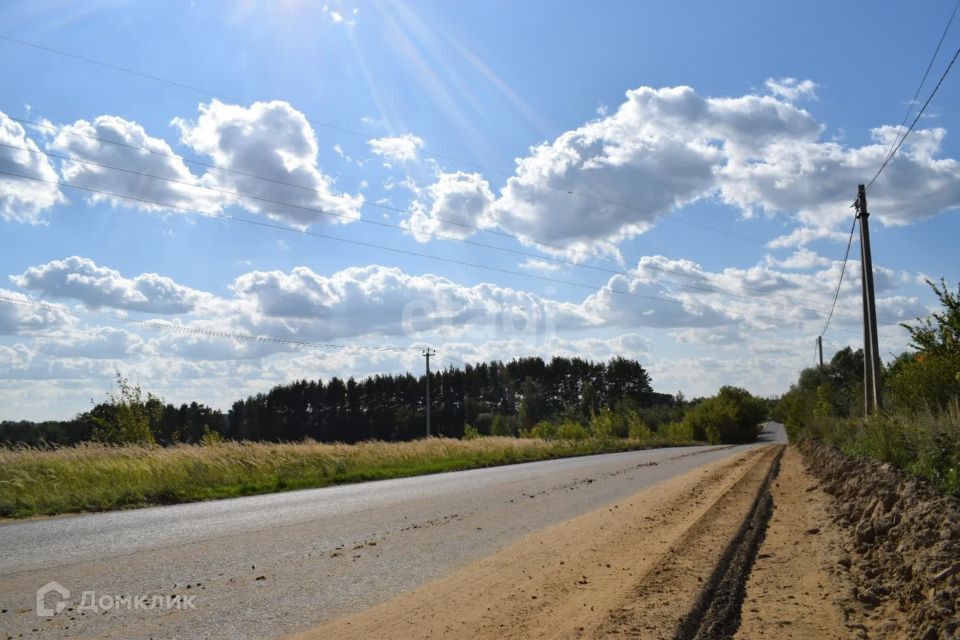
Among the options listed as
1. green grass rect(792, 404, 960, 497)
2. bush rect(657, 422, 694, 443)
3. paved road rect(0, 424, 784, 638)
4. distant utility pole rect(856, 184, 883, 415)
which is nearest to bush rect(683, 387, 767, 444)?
bush rect(657, 422, 694, 443)

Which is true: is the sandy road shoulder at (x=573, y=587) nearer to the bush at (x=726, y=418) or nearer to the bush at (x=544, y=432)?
the bush at (x=544, y=432)

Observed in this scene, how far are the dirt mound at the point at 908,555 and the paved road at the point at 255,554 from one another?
14.6 feet

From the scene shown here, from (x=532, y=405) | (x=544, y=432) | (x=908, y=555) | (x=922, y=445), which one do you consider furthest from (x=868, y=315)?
(x=532, y=405)

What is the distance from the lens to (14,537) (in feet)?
36.6

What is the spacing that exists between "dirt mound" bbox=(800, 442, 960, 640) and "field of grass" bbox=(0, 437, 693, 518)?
14059 mm

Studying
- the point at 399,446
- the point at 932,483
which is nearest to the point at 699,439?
the point at 399,446

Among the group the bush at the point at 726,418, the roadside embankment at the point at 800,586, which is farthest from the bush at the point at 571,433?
the roadside embankment at the point at 800,586

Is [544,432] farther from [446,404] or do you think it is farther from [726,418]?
[446,404]

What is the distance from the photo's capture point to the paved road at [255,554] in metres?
6.46

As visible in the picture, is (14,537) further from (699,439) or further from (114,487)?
(699,439)

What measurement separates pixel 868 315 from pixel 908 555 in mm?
21494

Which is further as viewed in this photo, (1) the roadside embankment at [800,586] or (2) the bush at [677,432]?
(2) the bush at [677,432]

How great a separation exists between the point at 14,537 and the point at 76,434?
55.7 metres

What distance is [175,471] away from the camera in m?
20.2
